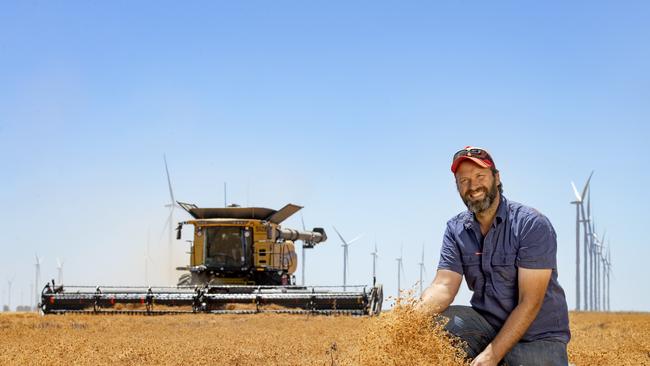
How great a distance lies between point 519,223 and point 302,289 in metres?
17.5

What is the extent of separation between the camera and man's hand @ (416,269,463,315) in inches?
210

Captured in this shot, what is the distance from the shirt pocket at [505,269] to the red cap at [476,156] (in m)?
0.57

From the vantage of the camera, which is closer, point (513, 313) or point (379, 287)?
point (513, 313)

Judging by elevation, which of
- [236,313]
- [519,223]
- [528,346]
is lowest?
[236,313]

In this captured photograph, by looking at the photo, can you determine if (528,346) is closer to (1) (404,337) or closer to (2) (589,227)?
(1) (404,337)

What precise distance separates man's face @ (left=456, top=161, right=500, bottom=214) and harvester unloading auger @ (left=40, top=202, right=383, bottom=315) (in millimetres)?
14421

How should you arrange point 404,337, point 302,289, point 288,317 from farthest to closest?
point 302,289 < point 288,317 < point 404,337

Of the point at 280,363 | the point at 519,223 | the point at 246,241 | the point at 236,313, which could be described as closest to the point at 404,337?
the point at 519,223

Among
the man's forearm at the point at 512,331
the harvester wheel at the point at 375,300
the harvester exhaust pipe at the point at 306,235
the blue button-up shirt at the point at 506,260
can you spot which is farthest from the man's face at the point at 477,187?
the harvester exhaust pipe at the point at 306,235

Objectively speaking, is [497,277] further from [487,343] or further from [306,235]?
[306,235]

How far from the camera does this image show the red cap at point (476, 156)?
519 centimetres

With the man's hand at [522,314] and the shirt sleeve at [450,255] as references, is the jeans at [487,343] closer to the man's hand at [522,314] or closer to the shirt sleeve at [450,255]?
the man's hand at [522,314]

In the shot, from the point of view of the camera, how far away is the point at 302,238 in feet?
94.5

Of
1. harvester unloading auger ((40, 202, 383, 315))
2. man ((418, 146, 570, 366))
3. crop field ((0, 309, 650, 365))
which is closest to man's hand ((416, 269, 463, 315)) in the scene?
man ((418, 146, 570, 366))
